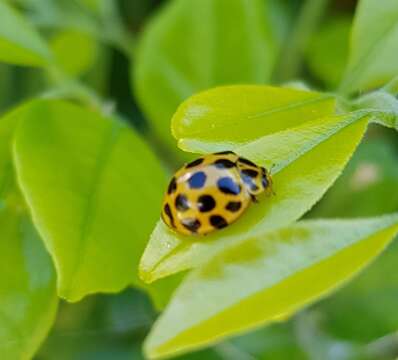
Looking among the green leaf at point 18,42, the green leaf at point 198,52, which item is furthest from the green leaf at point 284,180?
the green leaf at point 198,52

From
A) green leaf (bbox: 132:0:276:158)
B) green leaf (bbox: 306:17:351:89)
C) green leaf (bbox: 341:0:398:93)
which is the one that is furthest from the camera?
green leaf (bbox: 306:17:351:89)

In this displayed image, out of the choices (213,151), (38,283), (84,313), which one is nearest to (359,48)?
(213,151)

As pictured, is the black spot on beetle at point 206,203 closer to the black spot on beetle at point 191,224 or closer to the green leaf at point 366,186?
the black spot on beetle at point 191,224

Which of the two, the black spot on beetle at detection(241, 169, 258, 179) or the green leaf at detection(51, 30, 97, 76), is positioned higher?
the black spot on beetle at detection(241, 169, 258, 179)

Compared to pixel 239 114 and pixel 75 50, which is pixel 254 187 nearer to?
pixel 239 114

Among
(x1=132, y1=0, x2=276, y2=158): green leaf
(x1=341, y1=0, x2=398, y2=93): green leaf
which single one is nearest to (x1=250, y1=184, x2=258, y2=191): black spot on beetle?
(x1=341, y1=0, x2=398, y2=93): green leaf

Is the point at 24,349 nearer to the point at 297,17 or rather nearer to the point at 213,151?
the point at 213,151

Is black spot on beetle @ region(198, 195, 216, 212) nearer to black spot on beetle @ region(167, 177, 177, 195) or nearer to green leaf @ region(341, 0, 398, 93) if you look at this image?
black spot on beetle @ region(167, 177, 177, 195)
